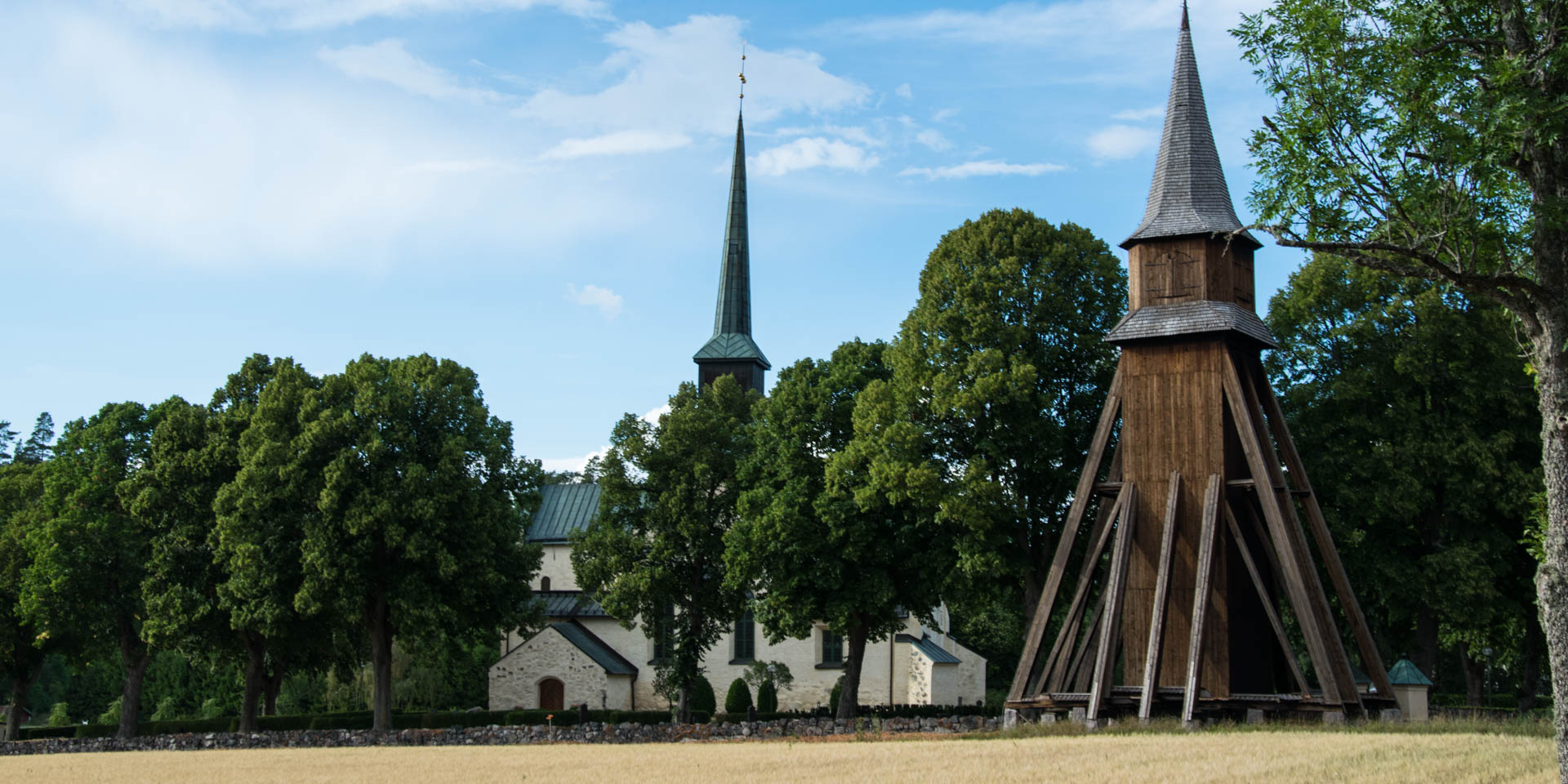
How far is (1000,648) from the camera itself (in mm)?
54500

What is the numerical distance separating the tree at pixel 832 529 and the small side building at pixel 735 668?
11379mm

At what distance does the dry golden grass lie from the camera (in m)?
16.0

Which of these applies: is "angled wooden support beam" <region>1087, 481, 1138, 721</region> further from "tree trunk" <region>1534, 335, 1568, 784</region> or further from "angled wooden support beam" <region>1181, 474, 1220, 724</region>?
"tree trunk" <region>1534, 335, 1568, 784</region>

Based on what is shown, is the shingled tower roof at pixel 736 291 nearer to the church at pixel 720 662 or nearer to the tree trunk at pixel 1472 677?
the church at pixel 720 662

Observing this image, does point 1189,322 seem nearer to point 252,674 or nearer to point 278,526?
point 278,526

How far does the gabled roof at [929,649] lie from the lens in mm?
46344

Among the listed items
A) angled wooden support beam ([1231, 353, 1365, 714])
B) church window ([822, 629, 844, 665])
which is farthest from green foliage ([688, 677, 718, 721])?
angled wooden support beam ([1231, 353, 1365, 714])

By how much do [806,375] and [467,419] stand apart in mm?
9353

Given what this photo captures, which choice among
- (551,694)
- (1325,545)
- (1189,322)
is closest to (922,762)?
(1325,545)

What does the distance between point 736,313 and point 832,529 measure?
2597 centimetres

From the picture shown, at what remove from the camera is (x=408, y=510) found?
34281 mm

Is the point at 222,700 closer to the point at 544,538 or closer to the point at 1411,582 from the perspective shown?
the point at 544,538

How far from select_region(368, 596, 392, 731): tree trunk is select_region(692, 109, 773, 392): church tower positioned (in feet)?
67.0

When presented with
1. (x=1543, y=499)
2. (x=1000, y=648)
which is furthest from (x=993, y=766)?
(x=1000, y=648)
